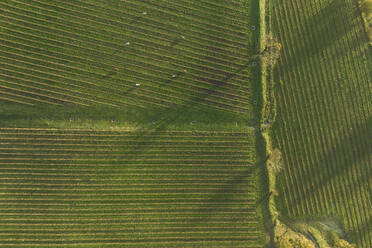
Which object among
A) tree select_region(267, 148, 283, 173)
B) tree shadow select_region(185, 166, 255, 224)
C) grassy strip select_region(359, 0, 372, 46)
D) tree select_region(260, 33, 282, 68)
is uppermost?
grassy strip select_region(359, 0, 372, 46)

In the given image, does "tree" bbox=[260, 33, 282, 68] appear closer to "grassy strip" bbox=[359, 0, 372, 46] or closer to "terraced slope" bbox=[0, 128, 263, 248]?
"terraced slope" bbox=[0, 128, 263, 248]

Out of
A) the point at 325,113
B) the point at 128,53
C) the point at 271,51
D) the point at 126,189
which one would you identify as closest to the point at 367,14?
the point at 271,51

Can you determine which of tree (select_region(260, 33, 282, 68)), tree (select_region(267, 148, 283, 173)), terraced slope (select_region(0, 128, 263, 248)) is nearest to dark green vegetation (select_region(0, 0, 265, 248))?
terraced slope (select_region(0, 128, 263, 248))

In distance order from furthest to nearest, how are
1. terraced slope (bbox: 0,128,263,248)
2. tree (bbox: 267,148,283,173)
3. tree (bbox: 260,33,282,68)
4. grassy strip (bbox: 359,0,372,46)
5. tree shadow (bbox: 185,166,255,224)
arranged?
1. grassy strip (bbox: 359,0,372,46)
2. tree (bbox: 260,33,282,68)
3. tree (bbox: 267,148,283,173)
4. tree shadow (bbox: 185,166,255,224)
5. terraced slope (bbox: 0,128,263,248)

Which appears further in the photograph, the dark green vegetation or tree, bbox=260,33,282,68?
tree, bbox=260,33,282,68

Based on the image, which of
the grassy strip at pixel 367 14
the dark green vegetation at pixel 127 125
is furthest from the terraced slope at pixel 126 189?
the grassy strip at pixel 367 14

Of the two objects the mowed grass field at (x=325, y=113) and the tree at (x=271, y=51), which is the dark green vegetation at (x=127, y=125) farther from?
the mowed grass field at (x=325, y=113)
